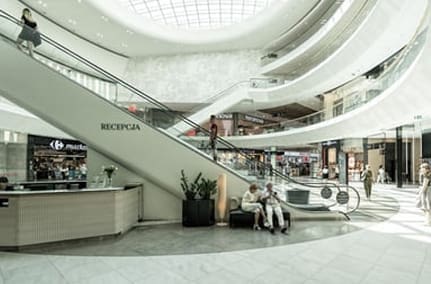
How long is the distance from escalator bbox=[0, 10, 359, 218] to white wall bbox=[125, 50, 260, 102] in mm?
21694

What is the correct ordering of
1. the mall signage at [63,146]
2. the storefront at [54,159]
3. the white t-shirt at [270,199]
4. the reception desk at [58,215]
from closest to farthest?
1. the reception desk at [58,215]
2. the white t-shirt at [270,199]
3. the storefront at [54,159]
4. the mall signage at [63,146]

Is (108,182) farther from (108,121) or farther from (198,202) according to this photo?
(198,202)

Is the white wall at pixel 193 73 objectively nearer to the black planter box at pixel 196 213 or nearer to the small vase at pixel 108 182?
the small vase at pixel 108 182

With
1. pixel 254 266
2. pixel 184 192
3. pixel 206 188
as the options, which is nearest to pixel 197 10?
pixel 184 192

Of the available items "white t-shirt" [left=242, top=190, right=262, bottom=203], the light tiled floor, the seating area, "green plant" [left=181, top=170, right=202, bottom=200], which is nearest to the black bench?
the seating area

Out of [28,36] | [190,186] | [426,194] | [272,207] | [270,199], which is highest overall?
[28,36]

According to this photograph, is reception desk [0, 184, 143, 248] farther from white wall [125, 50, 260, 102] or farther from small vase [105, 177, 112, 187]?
white wall [125, 50, 260, 102]

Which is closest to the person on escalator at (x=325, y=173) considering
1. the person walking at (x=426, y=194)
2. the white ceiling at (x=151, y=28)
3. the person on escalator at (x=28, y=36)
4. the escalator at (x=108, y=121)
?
the white ceiling at (x=151, y=28)

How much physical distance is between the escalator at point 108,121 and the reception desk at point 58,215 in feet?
4.71

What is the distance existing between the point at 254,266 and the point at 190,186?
378cm

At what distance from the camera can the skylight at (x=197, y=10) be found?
30922 millimetres

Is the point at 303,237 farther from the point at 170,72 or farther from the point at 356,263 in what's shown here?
the point at 170,72

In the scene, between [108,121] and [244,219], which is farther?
[108,121]

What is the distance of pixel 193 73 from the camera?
30672mm
